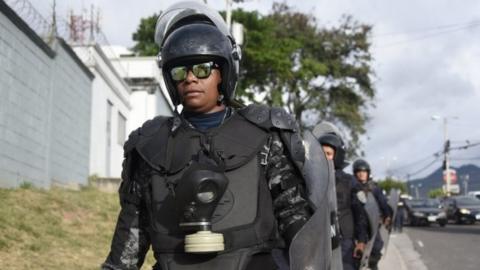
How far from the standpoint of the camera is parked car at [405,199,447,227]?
27.0m

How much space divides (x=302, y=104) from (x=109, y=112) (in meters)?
15.3

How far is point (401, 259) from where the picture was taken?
12938 mm

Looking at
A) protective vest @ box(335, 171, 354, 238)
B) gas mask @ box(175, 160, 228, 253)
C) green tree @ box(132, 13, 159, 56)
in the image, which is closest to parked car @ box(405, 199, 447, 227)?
green tree @ box(132, 13, 159, 56)

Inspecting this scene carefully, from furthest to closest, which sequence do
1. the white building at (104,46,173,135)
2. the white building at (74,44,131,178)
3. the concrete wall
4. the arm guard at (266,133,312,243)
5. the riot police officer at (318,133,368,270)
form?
the white building at (104,46,173,135)
the white building at (74,44,131,178)
the concrete wall
the riot police officer at (318,133,368,270)
the arm guard at (266,133,312,243)

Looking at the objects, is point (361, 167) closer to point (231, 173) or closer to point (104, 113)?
point (231, 173)

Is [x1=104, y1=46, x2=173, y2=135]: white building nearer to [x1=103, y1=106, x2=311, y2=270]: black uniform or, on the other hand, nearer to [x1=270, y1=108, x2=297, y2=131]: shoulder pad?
[x1=103, y1=106, x2=311, y2=270]: black uniform

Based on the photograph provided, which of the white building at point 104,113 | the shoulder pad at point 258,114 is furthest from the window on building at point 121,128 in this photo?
the shoulder pad at point 258,114

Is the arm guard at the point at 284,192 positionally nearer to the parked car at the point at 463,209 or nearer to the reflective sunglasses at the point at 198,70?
the reflective sunglasses at the point at 198,70

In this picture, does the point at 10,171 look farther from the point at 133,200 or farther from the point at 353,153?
the point at 353,153

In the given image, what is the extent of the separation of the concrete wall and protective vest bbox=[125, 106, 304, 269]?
8931 millimetres

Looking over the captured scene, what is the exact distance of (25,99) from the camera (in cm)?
1199

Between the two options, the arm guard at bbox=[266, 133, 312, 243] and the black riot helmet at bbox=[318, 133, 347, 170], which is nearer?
the arm guard at bbox=[266, 133, 312, 243]

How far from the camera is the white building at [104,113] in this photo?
1813 cm

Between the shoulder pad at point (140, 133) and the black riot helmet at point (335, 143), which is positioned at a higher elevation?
the black riot helmet at point (335, 143)
